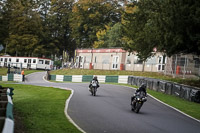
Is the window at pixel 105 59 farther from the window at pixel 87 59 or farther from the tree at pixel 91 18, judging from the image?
the tree at pixel 91 18

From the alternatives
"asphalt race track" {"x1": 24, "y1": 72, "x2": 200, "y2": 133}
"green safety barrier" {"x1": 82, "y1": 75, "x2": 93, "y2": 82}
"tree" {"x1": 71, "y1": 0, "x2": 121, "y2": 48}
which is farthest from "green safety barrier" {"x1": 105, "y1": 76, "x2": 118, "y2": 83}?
"tree" {"x1": 71, "y1": 0, "x2": 121, "y2": 48}

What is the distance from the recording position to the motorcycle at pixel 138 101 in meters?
14.1

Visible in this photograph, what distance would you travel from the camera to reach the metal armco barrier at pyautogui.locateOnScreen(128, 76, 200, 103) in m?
20.8

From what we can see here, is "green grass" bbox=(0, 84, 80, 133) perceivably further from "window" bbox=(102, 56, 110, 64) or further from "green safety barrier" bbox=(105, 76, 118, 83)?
"window" bbox=(102, 56, 110, 64)

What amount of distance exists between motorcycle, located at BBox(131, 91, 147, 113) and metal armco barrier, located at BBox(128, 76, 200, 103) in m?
7.46

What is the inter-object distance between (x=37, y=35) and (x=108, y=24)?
1915 centimetres

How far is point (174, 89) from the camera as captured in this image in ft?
78.1

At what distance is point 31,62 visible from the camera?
65750 mm

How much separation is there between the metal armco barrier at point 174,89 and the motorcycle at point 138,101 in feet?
24.5

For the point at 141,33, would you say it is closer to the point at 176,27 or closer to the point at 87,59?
the point at 176,27

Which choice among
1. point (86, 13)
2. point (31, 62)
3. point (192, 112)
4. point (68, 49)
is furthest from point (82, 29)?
point (192, 112)

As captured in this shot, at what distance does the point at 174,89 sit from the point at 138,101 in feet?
34.4

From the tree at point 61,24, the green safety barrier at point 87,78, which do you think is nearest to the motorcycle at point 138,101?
the green safety barrier at point 87,78

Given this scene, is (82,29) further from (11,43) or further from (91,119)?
(91,119)
